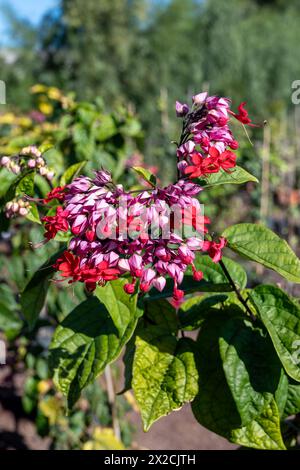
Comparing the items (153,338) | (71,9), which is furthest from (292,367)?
(71,9)

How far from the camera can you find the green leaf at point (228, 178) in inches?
29.0

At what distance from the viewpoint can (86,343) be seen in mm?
817

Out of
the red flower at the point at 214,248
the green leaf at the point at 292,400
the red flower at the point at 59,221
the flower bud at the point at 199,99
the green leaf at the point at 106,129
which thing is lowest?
the green leaf at the point at 292,400

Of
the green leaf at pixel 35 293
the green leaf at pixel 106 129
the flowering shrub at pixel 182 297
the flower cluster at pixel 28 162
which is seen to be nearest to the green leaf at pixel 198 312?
the flowering shrub at pixel 182 297

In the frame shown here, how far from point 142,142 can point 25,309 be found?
0.93m

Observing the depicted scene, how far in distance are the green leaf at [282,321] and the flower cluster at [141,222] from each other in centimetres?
12

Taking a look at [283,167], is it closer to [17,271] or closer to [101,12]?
[17,271]

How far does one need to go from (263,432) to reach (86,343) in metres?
0.29

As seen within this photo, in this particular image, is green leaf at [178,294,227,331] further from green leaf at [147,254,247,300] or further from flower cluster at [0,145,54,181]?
flower cluster at [0,145,54,181]

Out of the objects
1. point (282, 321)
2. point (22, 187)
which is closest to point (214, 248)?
point (282, 321)

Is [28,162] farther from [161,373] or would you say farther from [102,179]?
[161,373]

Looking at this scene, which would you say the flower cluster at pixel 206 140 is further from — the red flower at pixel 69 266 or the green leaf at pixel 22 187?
the green leaf at pixel 22 187

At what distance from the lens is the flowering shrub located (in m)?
0.66

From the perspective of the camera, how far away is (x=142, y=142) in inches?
68.1
